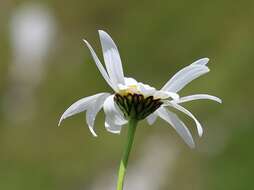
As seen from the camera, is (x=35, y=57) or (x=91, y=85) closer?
(x=91, y=85)

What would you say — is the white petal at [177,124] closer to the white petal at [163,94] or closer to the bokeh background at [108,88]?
the white petal at [163,94]

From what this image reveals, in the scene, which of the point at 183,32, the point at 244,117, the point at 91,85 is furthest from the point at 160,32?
the point at 244,117

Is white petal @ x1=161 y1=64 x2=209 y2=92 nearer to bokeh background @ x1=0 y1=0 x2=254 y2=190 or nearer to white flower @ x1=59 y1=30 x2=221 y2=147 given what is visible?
white flower @ x1=59 y1=30 x2=221 y2=147

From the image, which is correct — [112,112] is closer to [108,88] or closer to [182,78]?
[182,78]

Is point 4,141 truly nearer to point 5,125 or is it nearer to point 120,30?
point 5,125

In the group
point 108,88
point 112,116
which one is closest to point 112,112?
point 112,116

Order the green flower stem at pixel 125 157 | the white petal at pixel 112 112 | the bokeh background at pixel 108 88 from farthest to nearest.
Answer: the bokeh background at pixel 108 88, the white petal at pixel 112 112, the green flower stem at pixel 125 157

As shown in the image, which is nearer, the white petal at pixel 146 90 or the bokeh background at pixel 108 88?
the white petal at pixel 146 90

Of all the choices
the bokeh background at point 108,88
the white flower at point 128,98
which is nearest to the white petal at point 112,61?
the white flower at point 128,98
